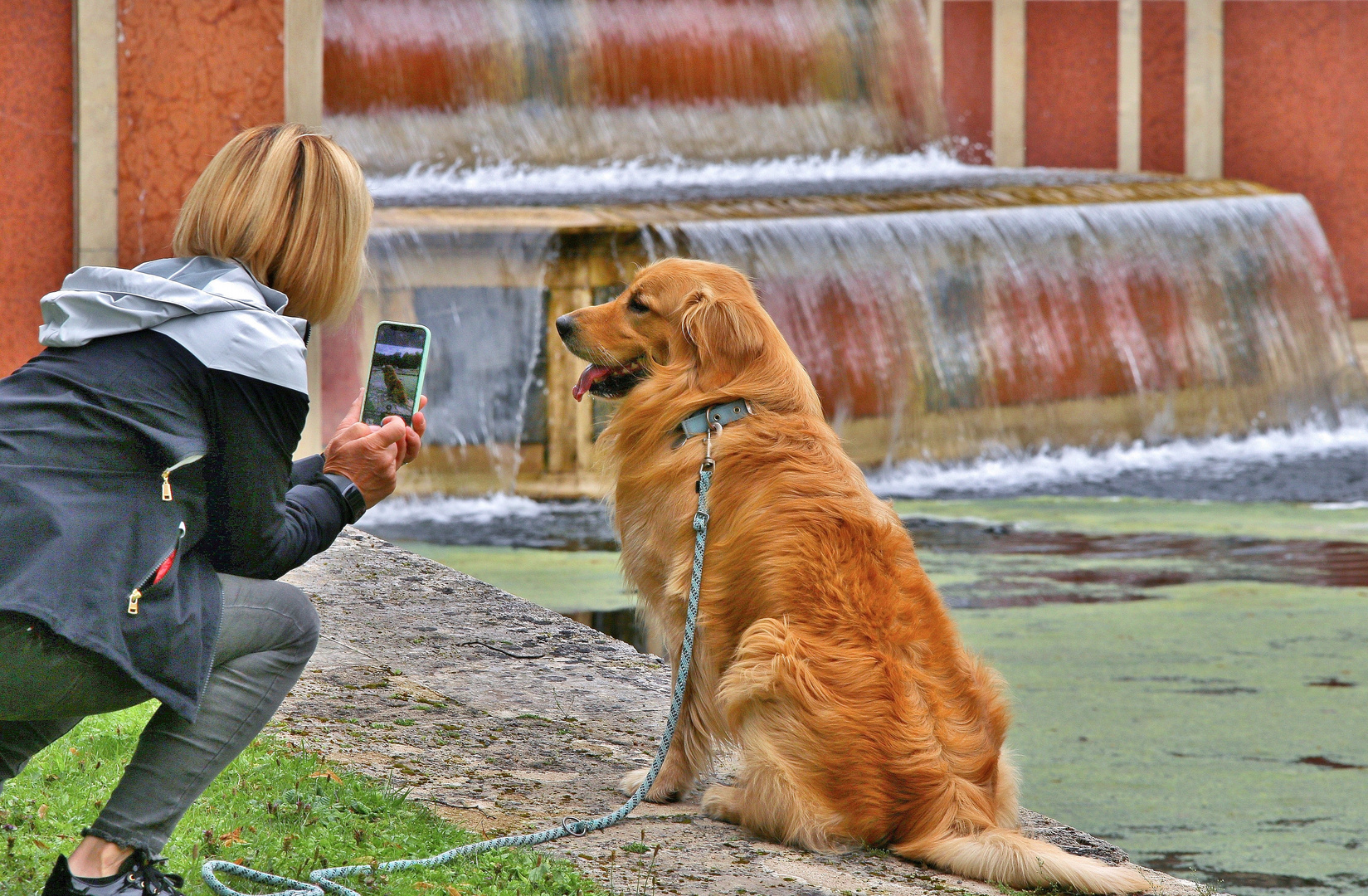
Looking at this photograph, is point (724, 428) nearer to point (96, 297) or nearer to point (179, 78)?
point (96, 297)

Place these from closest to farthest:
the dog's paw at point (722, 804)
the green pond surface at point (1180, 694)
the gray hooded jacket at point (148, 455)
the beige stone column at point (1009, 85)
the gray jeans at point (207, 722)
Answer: the gray hooded jacket at point (148, 455), the gray jeans at point (207, 722), the dog's paw at point (722, 804), the green pond surface at point (1180, 694), the beige stone column at point (1009, 85)

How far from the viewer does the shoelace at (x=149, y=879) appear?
229 cm

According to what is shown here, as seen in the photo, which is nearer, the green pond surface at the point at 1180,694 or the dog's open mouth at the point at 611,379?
the dog's open mouth at the point at 611,379

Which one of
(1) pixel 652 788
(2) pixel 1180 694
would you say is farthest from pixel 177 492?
(2) pixel 1180 694

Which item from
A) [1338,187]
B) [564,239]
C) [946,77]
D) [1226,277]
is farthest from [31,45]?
[1338,187]

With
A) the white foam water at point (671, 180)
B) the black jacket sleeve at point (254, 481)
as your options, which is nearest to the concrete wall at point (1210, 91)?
the white foam water at point (671, 180)

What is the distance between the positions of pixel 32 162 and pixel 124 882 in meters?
6.84

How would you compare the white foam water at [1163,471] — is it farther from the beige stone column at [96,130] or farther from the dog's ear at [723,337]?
the dog's ear at [723,337]

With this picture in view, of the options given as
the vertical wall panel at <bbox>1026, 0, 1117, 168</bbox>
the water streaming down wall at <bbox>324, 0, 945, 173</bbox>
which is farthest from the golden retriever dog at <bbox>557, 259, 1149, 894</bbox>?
the vertical wall panel at <bbox>1026, 0, 1117, 168</bbox>

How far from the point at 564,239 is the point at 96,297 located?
6658 millimetres

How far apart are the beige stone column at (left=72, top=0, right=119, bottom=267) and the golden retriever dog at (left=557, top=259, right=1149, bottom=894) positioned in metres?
5.81

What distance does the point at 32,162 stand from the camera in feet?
26.8

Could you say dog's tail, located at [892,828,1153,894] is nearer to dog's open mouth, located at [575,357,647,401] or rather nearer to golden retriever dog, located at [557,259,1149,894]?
golden retriever dog, located at [557,259,1149,894]

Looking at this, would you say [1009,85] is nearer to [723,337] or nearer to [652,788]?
[723,337]
